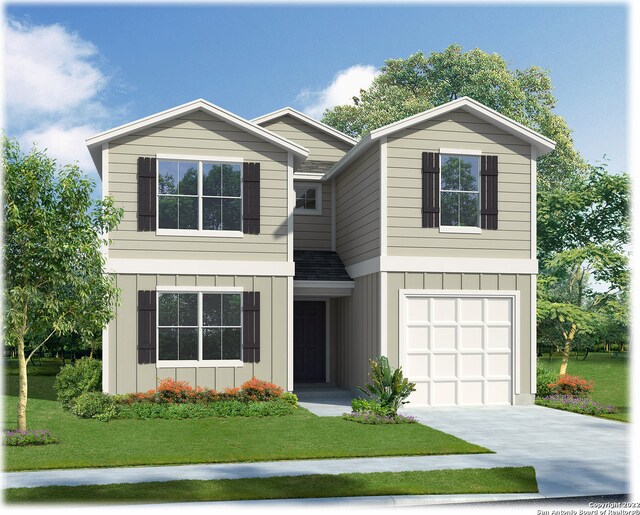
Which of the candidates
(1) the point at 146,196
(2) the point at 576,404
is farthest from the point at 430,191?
(1) the point at 146,196

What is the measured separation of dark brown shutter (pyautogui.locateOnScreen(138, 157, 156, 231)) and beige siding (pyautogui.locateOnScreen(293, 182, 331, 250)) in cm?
522

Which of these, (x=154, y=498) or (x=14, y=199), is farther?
(x=14, y=199)

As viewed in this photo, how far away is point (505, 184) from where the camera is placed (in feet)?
58.6

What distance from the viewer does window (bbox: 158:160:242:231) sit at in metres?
17.2

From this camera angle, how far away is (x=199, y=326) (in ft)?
55.9

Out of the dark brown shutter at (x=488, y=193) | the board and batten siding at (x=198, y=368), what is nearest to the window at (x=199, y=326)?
the board and batten siding at (x=198, y=368)

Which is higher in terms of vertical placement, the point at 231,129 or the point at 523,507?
the point at 231,129

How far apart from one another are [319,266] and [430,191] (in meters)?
4.18

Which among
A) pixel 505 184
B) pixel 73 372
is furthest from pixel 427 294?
pixel 73 372

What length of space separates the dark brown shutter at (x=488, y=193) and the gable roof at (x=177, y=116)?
425 centimetres

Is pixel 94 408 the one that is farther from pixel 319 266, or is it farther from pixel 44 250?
pixel 319 266

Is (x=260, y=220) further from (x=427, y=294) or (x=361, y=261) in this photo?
(x=427, y=294)

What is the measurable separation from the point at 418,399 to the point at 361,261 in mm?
3714

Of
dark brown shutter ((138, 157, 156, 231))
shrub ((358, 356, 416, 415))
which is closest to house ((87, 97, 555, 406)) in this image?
dark brown shutter ((138, 157, 156, 231))
